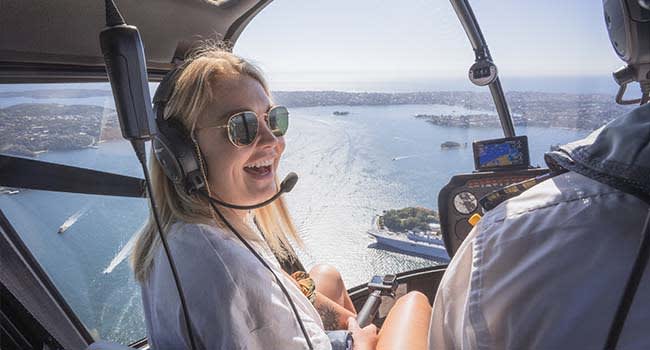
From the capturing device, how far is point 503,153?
1.59 meters

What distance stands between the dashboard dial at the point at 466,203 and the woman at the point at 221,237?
0.55 metres

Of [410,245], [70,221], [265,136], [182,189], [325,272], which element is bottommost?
[410,245]

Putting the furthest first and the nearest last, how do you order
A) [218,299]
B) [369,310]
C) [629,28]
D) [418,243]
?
[418,243], [369,310], [218,299], [629,28]

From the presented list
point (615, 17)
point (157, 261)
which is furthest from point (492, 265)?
point (157, 261)

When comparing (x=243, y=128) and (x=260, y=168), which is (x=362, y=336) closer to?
(x=260, y=168)

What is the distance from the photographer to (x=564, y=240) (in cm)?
41

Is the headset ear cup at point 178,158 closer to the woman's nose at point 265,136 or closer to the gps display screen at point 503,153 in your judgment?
the woman's nose at point 265,136

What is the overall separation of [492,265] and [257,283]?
650mm

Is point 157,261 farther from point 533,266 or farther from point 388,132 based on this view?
point 388,132

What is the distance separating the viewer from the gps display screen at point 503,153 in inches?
62.0

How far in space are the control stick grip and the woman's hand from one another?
0.06 m

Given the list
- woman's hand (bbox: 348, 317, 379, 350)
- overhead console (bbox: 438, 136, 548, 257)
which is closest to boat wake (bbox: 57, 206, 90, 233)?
woman's hand (bbox: 348, 317, 379, 350)

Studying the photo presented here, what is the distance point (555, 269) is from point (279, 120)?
38.7 inches

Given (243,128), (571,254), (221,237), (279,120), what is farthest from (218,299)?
(571,254)
